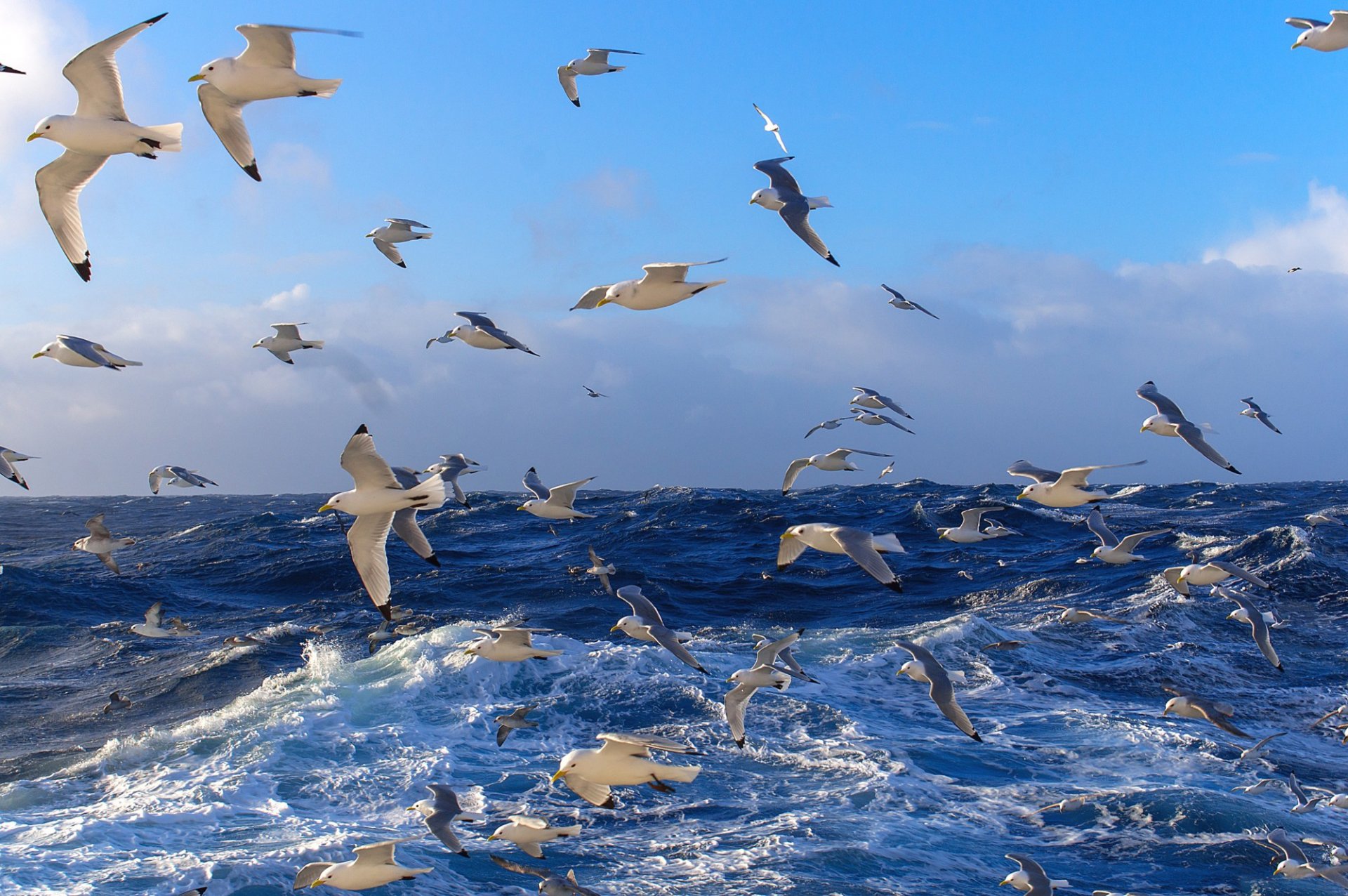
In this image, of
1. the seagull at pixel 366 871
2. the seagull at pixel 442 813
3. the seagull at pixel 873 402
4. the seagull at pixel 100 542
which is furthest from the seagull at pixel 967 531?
the seagull at pixel 100 542

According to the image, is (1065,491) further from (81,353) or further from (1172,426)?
(81,353)

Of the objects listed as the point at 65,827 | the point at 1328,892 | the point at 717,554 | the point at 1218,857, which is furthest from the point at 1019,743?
the point at 717,554

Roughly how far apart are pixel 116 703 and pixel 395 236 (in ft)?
29.2

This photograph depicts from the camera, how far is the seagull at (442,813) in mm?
8039

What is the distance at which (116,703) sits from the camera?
15422 millimetres

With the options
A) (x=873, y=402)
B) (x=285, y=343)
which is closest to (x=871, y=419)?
(x=873, y=402)

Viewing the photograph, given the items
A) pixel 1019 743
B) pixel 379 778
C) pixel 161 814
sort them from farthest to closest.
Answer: pixel 1019 743
pixel 379 778
pixel 161 814

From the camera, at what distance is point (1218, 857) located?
10.2m

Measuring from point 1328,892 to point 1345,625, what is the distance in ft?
36.7

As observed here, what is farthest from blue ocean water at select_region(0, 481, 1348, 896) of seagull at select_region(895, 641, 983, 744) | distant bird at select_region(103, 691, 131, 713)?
seagull at select_region(895, 641, 983, 744)

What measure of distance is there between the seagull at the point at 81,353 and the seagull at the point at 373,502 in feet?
9.61

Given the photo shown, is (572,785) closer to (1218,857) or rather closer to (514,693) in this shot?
(1218,857)

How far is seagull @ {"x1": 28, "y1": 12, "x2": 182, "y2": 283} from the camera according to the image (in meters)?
7.59

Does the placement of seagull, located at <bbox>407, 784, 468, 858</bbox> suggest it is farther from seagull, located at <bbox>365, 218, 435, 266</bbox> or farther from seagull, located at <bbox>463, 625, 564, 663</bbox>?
seagull, located at <bbox>365, 218, 435, 266</bbox>
